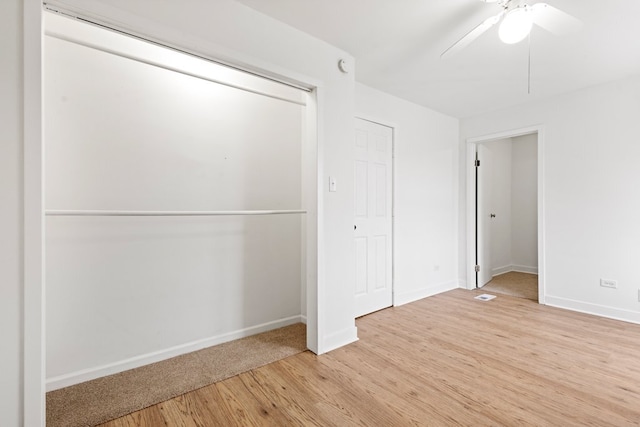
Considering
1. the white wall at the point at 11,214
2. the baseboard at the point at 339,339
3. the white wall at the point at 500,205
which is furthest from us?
the white wall at the point at 500,205

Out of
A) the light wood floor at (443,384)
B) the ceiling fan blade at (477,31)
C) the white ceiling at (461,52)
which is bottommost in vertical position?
the light wood floor at (443,384)

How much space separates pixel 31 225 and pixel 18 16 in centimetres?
88

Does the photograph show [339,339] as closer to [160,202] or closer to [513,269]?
[160,202]

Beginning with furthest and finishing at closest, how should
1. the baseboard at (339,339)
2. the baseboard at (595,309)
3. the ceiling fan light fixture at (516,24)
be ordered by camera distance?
the baseboard at (595,309)
the baseboard at (339,339)
the ceiling fan light fixture at (516,24)

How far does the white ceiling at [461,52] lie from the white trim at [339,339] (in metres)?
2.37

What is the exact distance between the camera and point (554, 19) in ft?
5.82

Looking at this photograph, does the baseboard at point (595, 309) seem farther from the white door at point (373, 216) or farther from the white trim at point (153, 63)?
the white trim at point (153, 63)

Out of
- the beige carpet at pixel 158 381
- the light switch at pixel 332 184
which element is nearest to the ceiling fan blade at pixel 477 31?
the light switch at pixel 332 184

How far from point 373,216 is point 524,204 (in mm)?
3723

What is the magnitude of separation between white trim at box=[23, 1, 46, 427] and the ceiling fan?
225 cm

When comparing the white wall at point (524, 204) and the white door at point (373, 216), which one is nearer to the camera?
the white door at point (373, 216)

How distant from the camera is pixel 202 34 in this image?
180 centimetres

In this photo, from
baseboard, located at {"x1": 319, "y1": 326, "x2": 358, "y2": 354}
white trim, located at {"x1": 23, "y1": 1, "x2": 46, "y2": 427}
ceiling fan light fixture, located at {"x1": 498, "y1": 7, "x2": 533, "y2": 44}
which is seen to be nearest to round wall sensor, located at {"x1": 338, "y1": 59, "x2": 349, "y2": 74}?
ceiling fan light fixture, located at {"x1": 498, "y1": 7, "x2": 533, "y2": 44}

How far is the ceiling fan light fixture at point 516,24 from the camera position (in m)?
1.62
